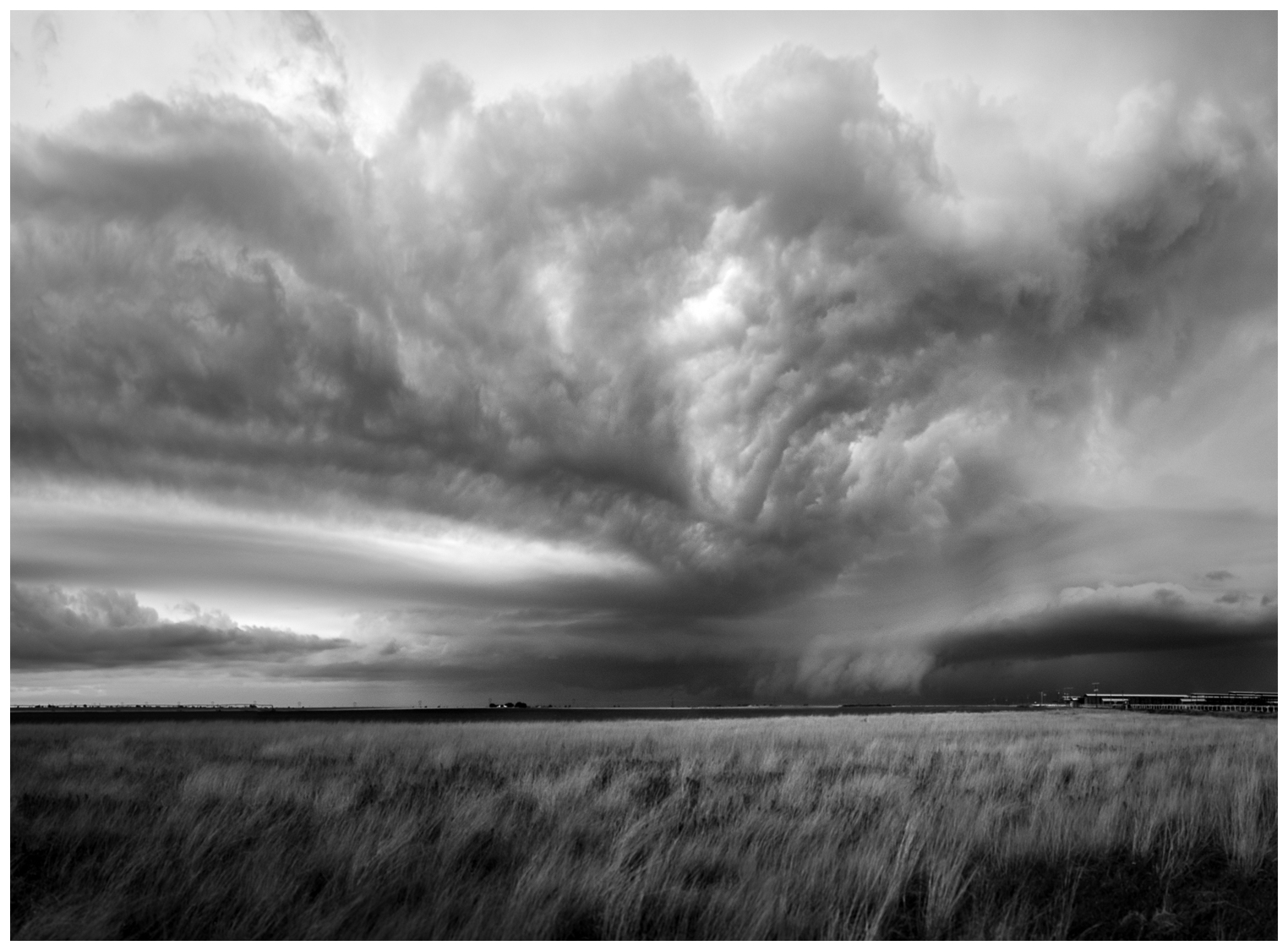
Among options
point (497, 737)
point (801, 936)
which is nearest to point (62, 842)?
point (801, 936)

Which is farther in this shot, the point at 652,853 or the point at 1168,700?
the point at 1168,700

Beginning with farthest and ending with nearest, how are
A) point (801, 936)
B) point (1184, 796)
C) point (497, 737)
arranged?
point (497, 737), point (1184, 796), point (801, 936)

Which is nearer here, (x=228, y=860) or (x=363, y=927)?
(x=363, y=927)

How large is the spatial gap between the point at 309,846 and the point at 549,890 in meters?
3.51

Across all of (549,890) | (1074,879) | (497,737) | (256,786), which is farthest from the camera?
(497,737)

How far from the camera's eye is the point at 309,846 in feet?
29.1

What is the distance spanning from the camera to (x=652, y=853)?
27.6ft

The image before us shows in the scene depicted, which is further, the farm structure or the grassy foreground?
the farm structure

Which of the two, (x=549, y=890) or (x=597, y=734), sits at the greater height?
(x=549, y=890)

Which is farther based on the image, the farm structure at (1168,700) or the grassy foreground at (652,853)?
the farm structure at (1168,700)

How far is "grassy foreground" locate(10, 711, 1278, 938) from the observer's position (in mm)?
6848

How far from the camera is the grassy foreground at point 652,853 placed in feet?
22.5

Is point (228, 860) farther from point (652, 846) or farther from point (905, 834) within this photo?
point (905, 834)

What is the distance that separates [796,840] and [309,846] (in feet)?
19.2
